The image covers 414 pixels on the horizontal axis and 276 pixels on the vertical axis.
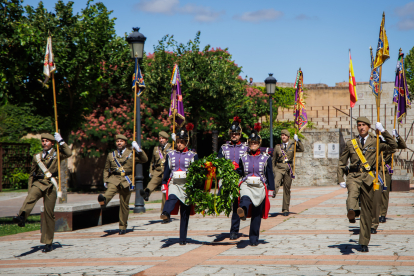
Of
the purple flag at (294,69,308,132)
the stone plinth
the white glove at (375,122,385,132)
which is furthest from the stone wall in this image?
the white glove at (375,122,385,132)

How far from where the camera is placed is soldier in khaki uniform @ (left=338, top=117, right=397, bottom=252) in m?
6.91

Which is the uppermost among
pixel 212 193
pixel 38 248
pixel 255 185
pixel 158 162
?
pixel 158 162

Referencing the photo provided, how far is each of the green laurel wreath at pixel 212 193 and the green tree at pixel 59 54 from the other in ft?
19.7

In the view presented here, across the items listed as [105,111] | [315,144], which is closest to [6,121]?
[105,111]

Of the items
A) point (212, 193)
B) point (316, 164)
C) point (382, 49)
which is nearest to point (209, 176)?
point (212, 193)

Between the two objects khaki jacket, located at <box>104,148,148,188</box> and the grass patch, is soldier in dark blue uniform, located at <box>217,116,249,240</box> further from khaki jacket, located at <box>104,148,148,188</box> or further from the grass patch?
the grass patch

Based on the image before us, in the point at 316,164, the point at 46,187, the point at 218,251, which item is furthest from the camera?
the point at 316,164

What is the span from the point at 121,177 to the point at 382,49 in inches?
208

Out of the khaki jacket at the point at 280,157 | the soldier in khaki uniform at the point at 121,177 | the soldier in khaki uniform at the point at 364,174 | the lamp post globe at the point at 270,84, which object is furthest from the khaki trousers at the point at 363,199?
the lamp post globe at the point at 270,84

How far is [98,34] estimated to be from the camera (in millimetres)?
15688

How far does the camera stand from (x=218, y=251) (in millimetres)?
7277

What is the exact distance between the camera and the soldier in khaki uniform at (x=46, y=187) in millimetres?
7707

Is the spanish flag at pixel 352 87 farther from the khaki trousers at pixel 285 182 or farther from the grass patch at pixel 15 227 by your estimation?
the grass patch at pixel 15 227

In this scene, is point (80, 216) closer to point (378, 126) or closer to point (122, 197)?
point (122, 197)
